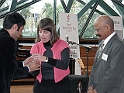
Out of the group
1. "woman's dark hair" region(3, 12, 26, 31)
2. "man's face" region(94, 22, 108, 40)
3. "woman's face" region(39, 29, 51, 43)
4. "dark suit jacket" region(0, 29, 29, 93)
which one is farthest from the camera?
"woman's face" region(39, 29, 51, 43)

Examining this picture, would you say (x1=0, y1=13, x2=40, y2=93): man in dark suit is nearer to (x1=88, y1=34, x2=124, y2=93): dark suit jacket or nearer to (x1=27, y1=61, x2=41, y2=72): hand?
(x1=27, y1=61, x2=41, y2=72): hand

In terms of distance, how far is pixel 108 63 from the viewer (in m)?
2.62

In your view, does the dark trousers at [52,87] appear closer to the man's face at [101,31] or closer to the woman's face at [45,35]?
the woman's face at [45,35]

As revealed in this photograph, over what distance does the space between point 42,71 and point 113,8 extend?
21.6 ft

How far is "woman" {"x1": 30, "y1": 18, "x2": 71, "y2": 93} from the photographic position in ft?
9.07

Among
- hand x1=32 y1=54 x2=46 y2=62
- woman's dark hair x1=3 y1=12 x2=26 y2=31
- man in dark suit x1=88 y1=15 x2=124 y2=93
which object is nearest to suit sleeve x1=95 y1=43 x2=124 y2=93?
man in dark suit x1=88 y1=15 x2=124 y2=93

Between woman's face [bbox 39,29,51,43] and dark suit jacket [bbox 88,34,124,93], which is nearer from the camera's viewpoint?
dark suit jacket [bbox 88,34,124,93]

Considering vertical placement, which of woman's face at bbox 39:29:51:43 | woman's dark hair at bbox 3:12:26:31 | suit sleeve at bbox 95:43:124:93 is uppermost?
woman's dark hair at bbox 3:12:26:31

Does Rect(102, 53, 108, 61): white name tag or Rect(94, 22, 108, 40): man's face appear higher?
Rect(94, 22, 108, 40): man's face

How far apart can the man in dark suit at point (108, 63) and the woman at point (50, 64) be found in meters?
0.34

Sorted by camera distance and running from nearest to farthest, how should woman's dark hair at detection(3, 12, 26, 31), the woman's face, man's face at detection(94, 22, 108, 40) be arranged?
woman's dark hair at detection(3, 12, 26, 31) < man's face at detection(94, 22, 108, 40) < the woman's face

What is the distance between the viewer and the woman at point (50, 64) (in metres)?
2.76

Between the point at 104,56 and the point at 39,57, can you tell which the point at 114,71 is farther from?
the point at 39,57

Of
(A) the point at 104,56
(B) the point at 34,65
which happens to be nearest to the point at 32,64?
(B) the point at 34,65
